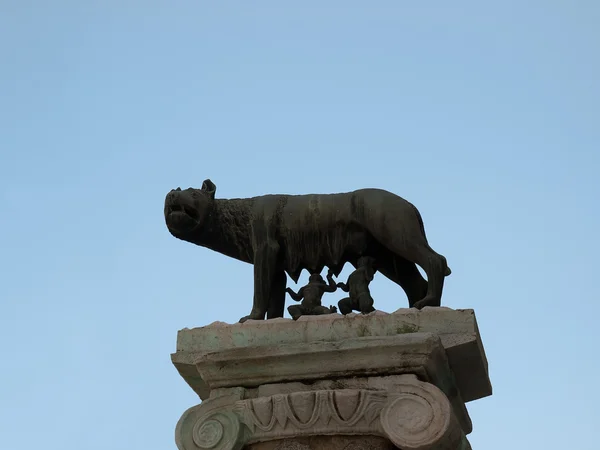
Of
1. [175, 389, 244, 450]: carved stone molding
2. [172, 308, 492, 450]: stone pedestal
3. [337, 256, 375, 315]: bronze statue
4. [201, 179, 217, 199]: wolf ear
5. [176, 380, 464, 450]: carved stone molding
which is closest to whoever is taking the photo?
[176, 380, 464, 450]: carved stone molding

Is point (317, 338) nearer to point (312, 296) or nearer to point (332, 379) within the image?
point (332, 379)

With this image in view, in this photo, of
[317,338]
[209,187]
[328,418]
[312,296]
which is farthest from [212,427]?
[209,187]

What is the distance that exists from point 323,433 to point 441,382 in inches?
40.0

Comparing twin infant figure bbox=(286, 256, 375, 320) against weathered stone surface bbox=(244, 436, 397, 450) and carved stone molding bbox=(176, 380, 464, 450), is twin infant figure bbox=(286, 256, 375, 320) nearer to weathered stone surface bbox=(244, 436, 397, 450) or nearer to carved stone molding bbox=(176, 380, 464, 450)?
carved stone molding bbox=(176, 380, 464, 450)

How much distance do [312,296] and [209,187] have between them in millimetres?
1481

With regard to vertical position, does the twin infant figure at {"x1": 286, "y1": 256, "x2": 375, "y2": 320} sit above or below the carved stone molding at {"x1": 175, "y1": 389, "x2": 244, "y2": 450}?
above

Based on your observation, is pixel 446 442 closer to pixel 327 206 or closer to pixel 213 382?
pixel 213 382

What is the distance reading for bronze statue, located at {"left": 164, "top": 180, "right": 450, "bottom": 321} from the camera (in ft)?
26.2

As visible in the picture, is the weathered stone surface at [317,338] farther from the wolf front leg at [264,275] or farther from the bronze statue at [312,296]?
the wolf front leg at [264,275]

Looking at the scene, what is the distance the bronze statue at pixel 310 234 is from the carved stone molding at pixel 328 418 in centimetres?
96

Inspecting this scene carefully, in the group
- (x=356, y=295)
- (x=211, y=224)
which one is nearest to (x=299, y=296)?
(x=356, y=295)

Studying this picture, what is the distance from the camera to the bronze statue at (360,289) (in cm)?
769

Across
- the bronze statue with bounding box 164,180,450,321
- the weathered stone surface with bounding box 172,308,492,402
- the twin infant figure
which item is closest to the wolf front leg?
the bronze statue with bounding box 164,180,450,321

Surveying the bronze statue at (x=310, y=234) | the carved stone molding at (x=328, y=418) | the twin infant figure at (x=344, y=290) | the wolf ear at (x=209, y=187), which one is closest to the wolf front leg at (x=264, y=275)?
the bronze statue at (x=310, y=234)
